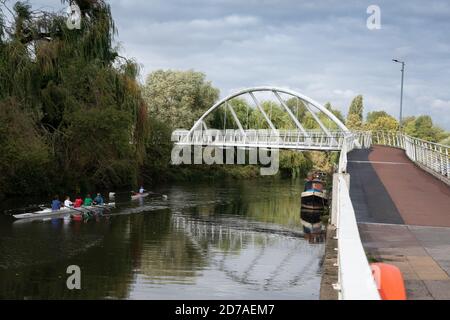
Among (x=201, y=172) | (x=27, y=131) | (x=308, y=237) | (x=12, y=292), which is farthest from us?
(x=201, y=172)

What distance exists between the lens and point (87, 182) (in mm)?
34406

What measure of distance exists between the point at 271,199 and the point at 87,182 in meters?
11.7

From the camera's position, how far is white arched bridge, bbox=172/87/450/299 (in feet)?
18.4

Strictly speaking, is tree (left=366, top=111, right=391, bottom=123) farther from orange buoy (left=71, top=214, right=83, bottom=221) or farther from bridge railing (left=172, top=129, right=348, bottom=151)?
orange buoy (left=71, top=214, right=83, bottom=221)

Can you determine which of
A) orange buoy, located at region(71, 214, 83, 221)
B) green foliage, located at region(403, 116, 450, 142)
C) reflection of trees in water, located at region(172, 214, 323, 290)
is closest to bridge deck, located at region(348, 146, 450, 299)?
reflection of trees in water, located at region(172, 214, 323, 290)

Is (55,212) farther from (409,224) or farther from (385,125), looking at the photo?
(385,125)

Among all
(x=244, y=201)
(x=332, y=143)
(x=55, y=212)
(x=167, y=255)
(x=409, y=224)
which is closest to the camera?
(x=409, y=224)

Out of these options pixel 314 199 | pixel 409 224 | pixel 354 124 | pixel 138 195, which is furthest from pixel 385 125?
pixel 409 224

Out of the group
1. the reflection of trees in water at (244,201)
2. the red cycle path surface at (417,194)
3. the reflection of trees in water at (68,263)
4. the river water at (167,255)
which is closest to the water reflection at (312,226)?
the river water at (167,255)

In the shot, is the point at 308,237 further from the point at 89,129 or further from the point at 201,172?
the point at 201,172

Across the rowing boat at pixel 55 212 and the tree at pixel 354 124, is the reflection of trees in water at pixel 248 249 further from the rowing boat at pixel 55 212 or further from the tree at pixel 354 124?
the tree at pixel 354 124

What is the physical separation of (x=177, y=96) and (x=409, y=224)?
47959 millimetres

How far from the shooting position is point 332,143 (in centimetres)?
4341
